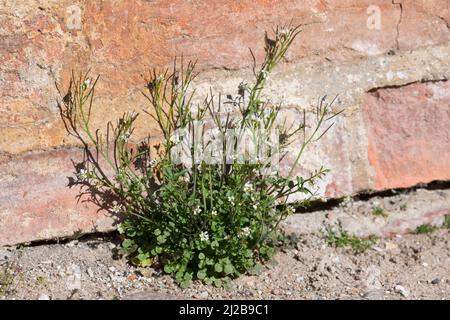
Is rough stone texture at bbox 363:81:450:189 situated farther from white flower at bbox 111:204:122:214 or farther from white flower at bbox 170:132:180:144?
white flower at bbox 111:204:122:214

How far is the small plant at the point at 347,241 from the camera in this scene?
3543 millimetres

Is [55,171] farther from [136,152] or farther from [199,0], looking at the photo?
[199,0]

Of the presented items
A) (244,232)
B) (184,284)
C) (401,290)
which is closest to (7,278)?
(184,284)

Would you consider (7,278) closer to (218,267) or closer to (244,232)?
(218,267)

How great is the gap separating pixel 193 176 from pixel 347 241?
793 mm

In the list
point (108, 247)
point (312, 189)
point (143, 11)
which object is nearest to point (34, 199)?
point (108, 247)

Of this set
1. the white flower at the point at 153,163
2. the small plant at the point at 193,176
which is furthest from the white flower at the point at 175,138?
the white flower at the point at 153,163

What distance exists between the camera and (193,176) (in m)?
3.27

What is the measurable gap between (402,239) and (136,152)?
1275 mm

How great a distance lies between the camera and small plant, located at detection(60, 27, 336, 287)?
3.18 m

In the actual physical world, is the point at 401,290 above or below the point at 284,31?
below

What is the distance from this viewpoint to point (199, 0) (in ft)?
10.9

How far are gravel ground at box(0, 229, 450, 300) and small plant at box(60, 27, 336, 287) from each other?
70 millimetres

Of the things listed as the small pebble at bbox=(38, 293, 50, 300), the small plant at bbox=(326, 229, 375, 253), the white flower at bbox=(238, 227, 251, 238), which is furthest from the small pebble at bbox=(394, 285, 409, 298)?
the small pebble at bbox=(38, 293, 50, 300)
